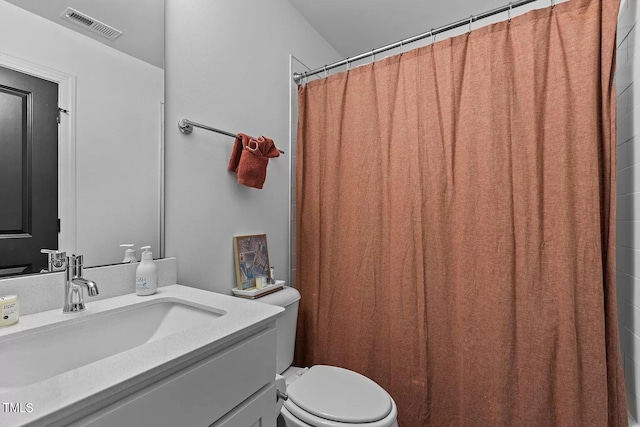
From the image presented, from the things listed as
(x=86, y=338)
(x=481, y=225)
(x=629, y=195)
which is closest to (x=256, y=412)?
(x=86, y=338)

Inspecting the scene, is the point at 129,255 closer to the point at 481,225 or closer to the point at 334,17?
→ the point at 481,225

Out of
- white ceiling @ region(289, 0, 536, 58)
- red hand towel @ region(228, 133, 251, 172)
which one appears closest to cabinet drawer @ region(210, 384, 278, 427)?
red hand towel @ region(228, 133, 251, 172)

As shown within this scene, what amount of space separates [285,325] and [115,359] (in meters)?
0.96

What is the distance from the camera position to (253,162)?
136cm

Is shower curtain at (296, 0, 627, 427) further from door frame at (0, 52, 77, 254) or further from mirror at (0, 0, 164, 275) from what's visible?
door frame at (0, 52, 77, 254)

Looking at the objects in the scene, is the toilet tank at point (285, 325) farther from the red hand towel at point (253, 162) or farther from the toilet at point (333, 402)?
the red hand towel at point (253, 162)

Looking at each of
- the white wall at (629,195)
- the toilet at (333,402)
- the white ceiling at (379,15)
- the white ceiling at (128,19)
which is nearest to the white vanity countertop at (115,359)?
the toilet at (333,402)

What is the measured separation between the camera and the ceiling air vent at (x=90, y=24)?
896mm

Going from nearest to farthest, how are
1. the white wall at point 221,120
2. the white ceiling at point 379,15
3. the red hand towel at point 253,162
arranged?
the white wall at point 221,120
the red hand towel at point 253,162
the white ceiling at point 379,15

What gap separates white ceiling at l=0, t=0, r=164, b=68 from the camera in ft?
2.87

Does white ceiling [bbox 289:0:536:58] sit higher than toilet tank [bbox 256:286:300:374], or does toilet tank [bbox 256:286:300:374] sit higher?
white ceiling [bbox 289:0:536:58]

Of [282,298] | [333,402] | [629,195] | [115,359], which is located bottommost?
[333,402]

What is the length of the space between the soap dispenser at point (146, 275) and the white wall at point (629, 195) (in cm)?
164

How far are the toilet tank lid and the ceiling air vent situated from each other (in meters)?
1.13
